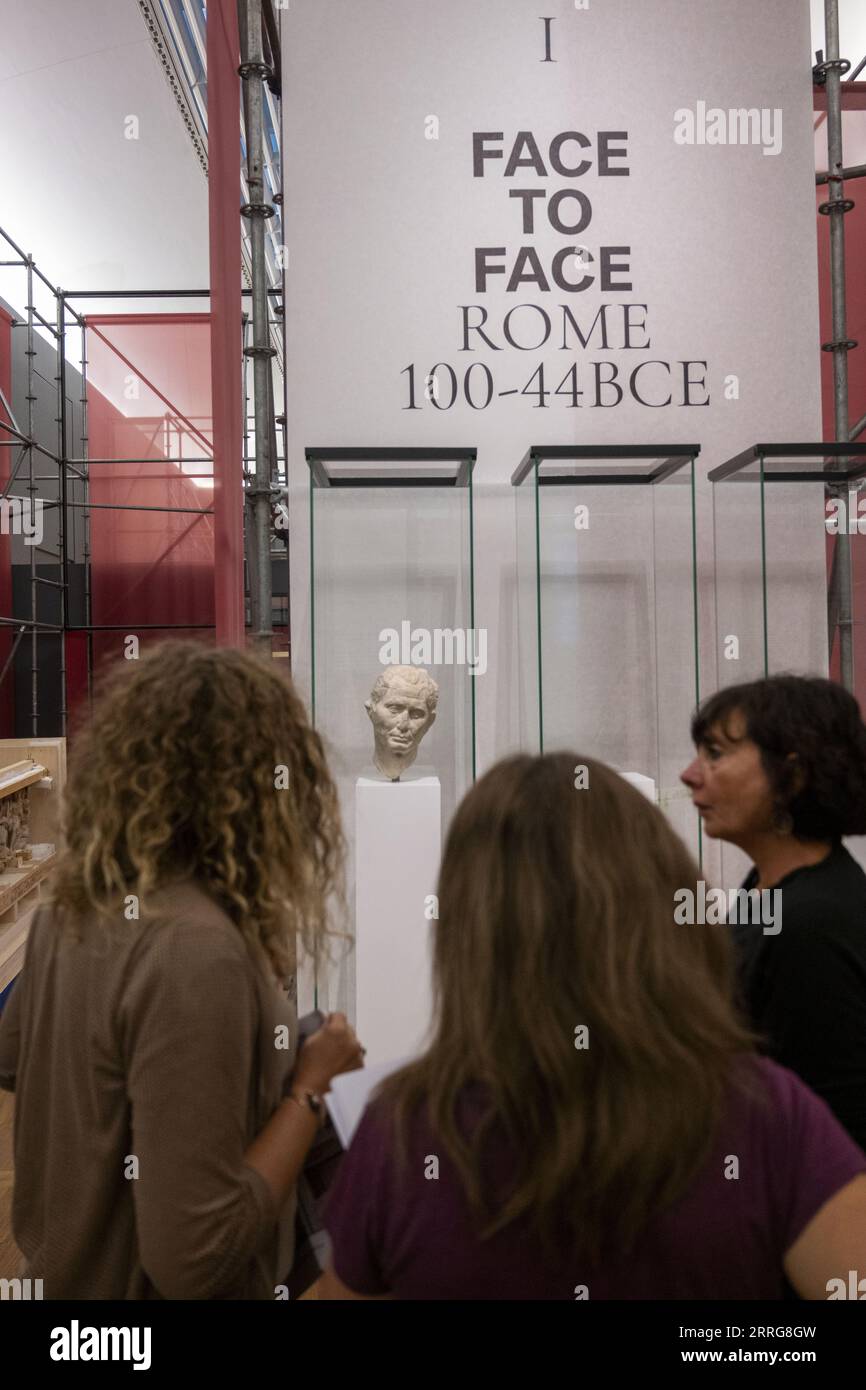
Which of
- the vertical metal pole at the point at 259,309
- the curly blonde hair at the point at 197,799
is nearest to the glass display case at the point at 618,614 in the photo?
the vertical metal pole at the point at 259,309

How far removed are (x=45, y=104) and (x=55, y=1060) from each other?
19.3 feet

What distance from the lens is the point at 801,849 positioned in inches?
68.4

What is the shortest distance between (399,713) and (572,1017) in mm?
2460

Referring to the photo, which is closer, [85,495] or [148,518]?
[148,518]

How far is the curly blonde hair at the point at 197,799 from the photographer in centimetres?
124

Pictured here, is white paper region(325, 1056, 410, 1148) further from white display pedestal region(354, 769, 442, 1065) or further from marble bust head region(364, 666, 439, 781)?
marble bust head region(364, 666, 439, 781)

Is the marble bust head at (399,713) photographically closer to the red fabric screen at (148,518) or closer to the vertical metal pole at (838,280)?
the vertical metal pole at (838,280)

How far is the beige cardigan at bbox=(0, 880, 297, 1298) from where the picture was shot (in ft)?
3.69

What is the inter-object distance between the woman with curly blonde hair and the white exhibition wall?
A: 247 cm

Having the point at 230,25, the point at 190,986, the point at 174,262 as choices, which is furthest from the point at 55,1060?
the point at 174,262

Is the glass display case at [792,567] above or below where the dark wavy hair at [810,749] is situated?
above

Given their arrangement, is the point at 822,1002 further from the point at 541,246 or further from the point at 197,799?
the point at 541,246

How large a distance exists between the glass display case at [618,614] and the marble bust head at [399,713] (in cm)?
40

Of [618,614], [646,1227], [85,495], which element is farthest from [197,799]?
[85,495]
